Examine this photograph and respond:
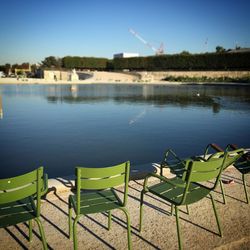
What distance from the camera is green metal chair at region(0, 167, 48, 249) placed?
9.20 feet

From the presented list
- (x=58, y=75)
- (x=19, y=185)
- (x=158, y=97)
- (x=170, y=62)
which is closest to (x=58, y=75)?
(x=58, y=75)

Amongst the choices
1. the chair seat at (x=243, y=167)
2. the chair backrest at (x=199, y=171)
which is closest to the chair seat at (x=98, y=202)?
the chair backrest at (x=199, y=171)

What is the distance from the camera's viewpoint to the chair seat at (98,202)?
130 inches

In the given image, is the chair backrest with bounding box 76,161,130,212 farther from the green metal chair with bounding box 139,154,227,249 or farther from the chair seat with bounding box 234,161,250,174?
the chair seat with bounding box 234,161,250,174

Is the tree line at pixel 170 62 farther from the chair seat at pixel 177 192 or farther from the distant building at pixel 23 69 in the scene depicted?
the chair seat at pixel 177 192

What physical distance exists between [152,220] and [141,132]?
25.0 feet

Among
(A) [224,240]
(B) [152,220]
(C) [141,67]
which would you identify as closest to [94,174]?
(B) [152,220]

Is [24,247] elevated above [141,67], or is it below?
below

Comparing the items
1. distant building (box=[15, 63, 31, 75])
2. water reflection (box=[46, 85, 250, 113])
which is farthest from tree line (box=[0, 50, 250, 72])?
water reflection (box=[46, 85, 250, 113])

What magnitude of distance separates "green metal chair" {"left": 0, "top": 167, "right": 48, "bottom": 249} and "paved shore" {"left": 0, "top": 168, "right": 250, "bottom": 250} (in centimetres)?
52

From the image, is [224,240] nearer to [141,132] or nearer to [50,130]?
[141,132]

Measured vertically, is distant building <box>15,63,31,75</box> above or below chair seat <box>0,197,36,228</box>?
above

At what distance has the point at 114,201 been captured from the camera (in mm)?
3537

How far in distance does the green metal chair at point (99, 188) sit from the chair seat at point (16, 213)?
499 millimetres
